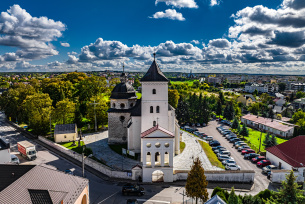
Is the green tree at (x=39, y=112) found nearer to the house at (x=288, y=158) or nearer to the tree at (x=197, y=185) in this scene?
the tree at (x=197, y=185)

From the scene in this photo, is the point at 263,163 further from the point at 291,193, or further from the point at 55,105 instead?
the point at 55,105

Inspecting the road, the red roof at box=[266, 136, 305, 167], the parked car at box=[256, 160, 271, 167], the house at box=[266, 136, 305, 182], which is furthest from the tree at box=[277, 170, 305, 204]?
the parked car at box=[256, 160, 271, 167]

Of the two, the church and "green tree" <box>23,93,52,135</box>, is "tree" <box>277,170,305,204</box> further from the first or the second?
"green tree" <box>23,93,52,135</box>

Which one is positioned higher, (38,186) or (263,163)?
(38,186)

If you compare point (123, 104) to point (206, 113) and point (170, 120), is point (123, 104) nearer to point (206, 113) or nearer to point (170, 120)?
point (170, 120)

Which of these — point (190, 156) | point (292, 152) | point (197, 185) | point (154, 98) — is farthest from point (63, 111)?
point (292, 152)
